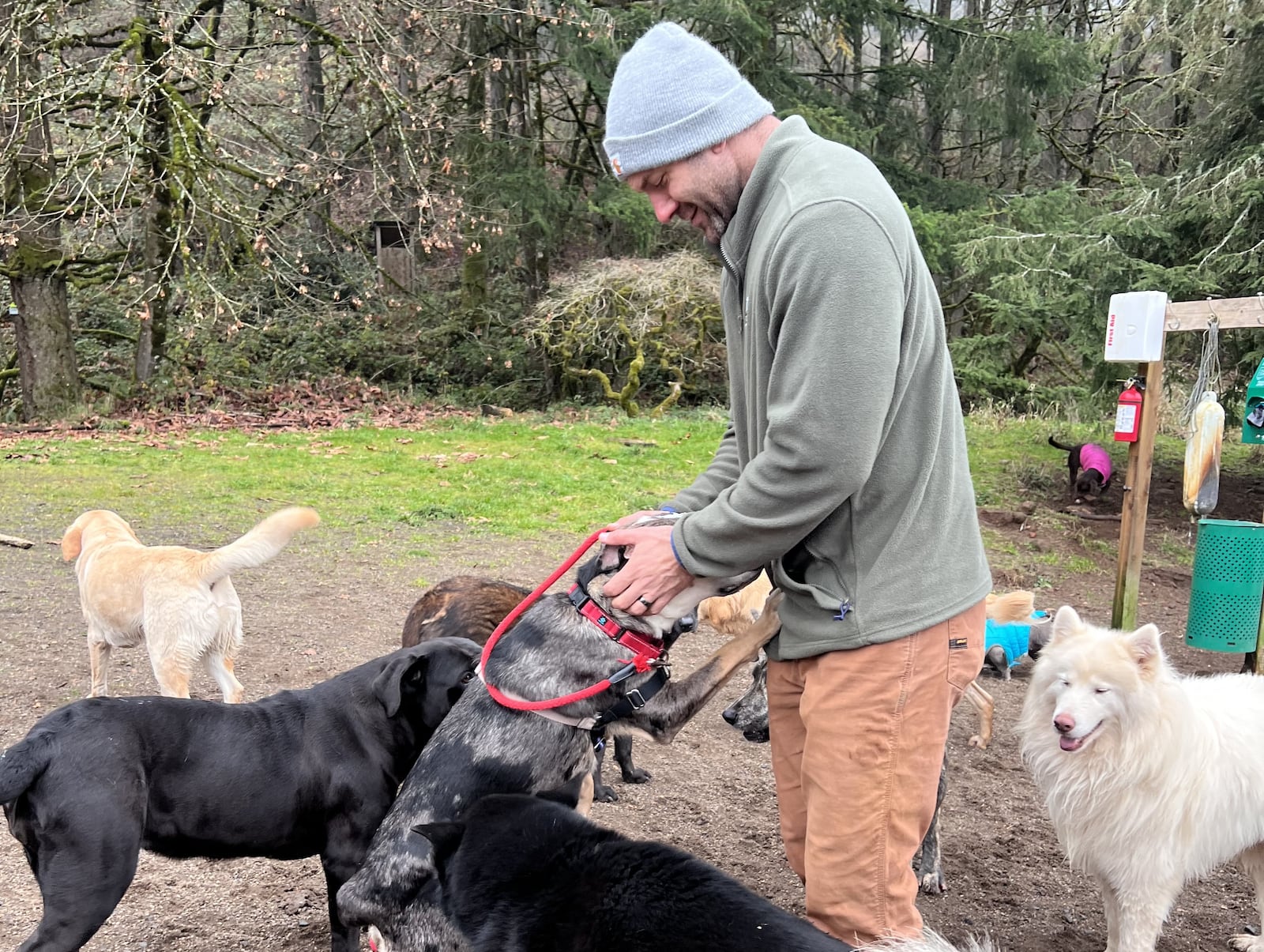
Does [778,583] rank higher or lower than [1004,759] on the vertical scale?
higher

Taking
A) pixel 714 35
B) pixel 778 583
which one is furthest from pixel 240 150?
pixel 778 583

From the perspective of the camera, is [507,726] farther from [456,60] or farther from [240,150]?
[456,60]

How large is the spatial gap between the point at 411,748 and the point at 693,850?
4.94ft

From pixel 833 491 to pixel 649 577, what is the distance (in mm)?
531

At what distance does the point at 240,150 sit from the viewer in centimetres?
1520

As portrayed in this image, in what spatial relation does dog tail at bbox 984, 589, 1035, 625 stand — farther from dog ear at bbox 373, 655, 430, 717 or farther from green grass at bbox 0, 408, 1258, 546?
green grass at bbox 0, 408, 1258, 546

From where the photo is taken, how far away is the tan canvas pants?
2.18 m

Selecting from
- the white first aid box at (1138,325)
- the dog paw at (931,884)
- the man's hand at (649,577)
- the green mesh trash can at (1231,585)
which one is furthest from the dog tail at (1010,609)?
the man's hand at (649,577)

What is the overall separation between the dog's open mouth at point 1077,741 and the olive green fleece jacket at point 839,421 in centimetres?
145

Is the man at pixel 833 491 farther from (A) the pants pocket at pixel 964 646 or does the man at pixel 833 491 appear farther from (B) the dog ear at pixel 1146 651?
(B) the dog ear at pixel 1146 651

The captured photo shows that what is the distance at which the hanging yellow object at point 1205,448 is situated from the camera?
234 inches

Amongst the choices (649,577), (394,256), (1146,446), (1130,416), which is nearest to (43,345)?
(394,256)

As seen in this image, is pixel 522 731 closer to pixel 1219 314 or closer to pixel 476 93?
pixel 1219 314

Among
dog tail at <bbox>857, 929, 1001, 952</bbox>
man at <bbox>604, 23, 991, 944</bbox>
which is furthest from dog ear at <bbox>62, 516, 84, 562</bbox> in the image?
dog tail at <bbox>857, 929, 1001, 952</bbox>
